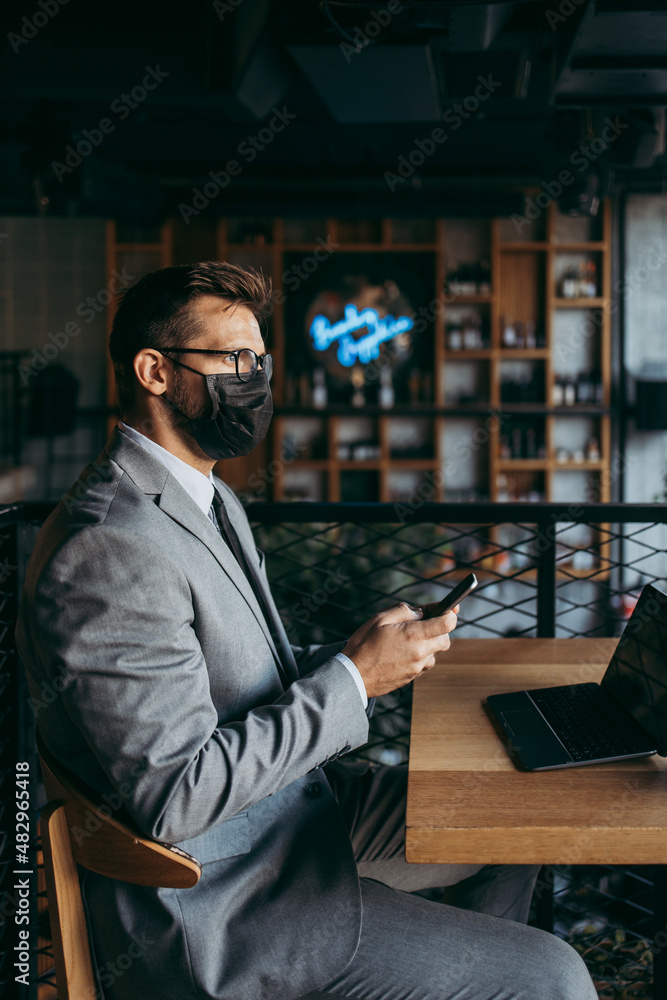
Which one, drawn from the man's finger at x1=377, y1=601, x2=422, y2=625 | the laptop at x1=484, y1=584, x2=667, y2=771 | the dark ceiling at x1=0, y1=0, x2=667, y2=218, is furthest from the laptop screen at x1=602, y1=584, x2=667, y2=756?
the dark ceiling at x1=0, y1=0, x2=667, y2=218

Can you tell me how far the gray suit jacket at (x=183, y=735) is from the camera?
40.7 inches

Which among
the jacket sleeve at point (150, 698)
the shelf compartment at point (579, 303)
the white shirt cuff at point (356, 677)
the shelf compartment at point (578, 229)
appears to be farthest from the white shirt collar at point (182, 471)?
the shelf compartment at point (578, 229)

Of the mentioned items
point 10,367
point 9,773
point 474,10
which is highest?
point 474,10

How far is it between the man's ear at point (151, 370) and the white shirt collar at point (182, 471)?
0.26 ft

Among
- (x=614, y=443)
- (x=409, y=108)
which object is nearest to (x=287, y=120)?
(x=409, y=108)

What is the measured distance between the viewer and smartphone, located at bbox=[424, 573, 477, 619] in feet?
4.26

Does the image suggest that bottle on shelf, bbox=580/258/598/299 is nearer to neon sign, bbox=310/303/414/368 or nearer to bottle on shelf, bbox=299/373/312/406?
neon sign, bbox=310/303/414/368

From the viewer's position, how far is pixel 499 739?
4.27ft

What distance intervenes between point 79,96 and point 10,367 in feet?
13.9

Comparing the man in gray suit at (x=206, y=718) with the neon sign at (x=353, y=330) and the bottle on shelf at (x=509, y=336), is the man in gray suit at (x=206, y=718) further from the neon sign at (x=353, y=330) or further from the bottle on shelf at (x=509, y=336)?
the bottle on shelf at (x=509, y=336)

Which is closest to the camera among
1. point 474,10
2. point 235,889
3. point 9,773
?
point 235,889

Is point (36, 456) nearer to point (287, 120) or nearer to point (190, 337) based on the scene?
point (287, 120)

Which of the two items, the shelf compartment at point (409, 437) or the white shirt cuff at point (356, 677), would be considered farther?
the shelf compartment at point (409, 437)

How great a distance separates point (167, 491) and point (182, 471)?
0.13 m
